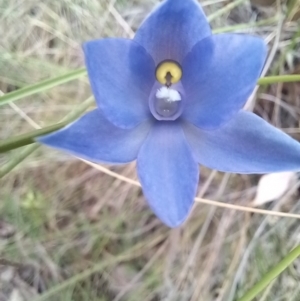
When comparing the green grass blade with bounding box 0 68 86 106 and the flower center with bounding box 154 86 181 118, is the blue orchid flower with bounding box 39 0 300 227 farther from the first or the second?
the green grass blade with bounding box 0 68 86 106

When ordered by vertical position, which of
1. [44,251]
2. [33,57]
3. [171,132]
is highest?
[33,57]

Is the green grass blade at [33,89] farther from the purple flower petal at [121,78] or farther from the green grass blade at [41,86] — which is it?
the purple flower petal at [121,78]

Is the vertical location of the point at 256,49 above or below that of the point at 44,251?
above

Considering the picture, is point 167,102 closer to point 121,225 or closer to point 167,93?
point 167,93

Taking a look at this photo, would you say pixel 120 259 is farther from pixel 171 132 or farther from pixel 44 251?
pixel 171 132

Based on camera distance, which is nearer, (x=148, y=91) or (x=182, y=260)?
(x=148, y=91)

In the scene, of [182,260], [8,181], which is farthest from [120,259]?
[8,181]

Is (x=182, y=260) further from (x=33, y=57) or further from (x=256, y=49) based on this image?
(x=256, y=49)
